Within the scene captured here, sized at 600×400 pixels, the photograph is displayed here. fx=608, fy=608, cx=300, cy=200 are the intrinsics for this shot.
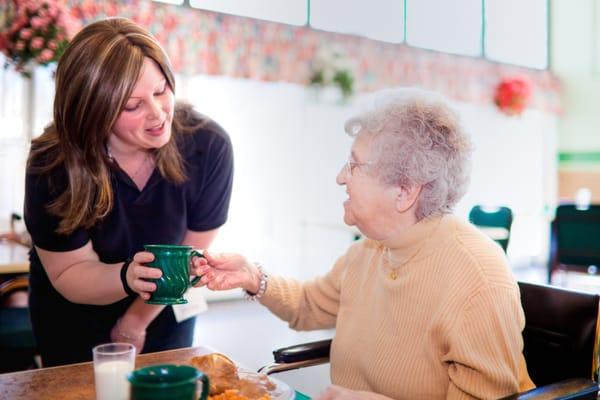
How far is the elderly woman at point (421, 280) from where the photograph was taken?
1246mm

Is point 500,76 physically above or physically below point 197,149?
above

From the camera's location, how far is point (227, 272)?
1.61m

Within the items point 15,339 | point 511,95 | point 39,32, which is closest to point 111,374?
point 15,339

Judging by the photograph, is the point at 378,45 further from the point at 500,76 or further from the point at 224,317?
the point at 224,317

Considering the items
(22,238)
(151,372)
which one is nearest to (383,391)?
(151,372)

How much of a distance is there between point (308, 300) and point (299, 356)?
0.61 ft

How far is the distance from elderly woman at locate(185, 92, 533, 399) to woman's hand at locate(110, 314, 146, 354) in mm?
302

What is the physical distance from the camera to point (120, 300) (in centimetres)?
172

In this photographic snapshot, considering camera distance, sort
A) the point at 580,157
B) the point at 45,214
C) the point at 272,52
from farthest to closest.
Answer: the point at 580,157 < the point at 272,52 < the point at 45,214

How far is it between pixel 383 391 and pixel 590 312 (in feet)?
1.67

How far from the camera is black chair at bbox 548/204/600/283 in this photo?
5.05m

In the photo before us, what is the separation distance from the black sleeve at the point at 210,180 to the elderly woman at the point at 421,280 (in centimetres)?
27

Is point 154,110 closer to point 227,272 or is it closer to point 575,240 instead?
point 227,272

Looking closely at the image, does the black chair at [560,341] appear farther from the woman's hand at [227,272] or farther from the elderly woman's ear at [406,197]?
the elderly woman's ear at [406,197]
